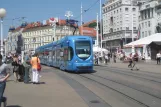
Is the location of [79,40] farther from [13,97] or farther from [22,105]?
[22,105]

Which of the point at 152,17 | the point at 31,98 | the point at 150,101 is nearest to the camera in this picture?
the point at 150,101

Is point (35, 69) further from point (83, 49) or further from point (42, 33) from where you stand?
point (42, 33)

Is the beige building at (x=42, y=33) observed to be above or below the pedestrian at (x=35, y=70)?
above

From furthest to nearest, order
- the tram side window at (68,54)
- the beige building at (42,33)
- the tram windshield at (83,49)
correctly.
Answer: the beige building at (42,33) → the tram side window at (68,54) → the tram windshield at (83,49)

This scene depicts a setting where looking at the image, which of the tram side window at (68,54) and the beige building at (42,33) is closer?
the tram side window at (68,54)

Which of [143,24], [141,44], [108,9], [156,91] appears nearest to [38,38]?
[108,9]

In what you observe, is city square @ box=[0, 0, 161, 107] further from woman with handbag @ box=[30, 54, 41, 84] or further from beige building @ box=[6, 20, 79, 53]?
beige building @ box=[6, 20, 79, 53]

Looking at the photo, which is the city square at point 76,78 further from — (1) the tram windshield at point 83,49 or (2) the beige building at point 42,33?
(2) the beige building at point 42,33

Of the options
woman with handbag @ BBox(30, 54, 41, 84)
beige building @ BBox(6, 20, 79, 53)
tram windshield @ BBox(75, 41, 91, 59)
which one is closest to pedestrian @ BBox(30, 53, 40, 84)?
woman with handbag @ BBox(30, 54, 41, 84)

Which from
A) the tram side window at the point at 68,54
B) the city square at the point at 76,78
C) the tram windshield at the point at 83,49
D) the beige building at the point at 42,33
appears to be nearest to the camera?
the city square at the point at 76,78

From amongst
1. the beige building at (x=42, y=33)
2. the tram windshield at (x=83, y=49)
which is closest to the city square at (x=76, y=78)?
the tram windshield at (x=83, y=49)

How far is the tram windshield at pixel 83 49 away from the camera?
25578 mm

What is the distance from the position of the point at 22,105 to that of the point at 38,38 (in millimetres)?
141565

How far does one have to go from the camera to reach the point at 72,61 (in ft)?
83.7
